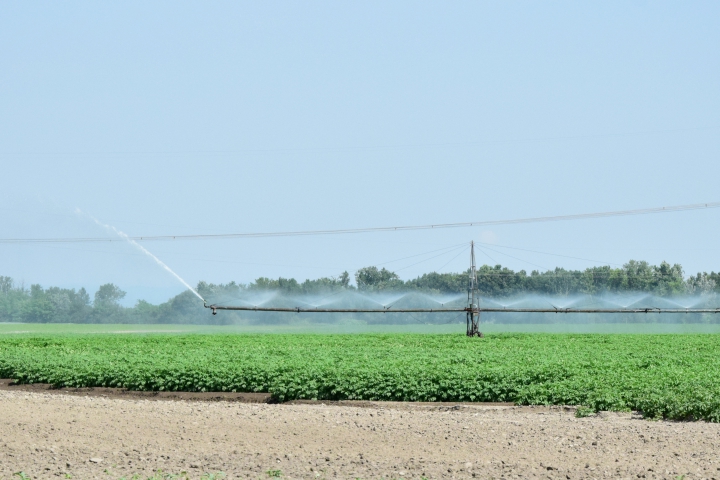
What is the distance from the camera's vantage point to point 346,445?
13453mm

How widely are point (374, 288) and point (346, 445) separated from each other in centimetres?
8892

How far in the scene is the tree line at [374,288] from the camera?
9531 cm

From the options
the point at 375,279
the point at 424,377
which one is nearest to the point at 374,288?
the point at 375,279

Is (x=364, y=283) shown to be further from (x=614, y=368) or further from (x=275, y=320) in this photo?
(x=614, y=368)

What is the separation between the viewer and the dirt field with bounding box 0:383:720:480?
12078 mm

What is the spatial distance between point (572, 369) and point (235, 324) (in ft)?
237

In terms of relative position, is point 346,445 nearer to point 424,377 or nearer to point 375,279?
point 424,377

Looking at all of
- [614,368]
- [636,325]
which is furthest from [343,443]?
[636,325]

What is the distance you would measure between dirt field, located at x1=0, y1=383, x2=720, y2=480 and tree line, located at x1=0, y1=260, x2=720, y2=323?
73.7 m

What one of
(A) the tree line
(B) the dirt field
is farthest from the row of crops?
(A) the tree line

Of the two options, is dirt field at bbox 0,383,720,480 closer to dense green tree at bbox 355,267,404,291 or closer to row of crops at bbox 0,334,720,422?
row of crops at bbox 0,334,720,422

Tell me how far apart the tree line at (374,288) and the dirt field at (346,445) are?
7369cm

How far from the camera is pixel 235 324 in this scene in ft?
301

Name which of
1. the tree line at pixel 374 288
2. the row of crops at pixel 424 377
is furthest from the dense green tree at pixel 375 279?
the row of crops at pixel 424 377
